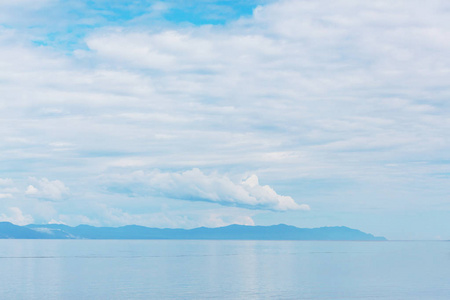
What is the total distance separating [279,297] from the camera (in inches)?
3383

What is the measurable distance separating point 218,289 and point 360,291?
25.8 metres

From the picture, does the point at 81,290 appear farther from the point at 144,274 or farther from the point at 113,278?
the point at 144,274

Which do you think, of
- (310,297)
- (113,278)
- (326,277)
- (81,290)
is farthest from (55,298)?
(326,277)

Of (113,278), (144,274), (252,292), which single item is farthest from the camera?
(144,274)

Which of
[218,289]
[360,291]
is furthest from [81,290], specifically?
[360,291]

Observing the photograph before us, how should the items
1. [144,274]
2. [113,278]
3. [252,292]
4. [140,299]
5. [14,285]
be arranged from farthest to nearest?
1. [144,274]
2. [113,278]
3. [14,285]
4. [252,292]
5. [140,299]

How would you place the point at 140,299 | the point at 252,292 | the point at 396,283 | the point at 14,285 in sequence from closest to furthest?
the point at 140,299 < the point at 252,292 < the point at 14,285 < the point at 396,283

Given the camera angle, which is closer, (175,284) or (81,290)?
(81,290)

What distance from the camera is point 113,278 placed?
117m

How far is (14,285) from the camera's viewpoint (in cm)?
10294

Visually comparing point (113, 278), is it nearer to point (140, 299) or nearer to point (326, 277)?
point (140, 299)

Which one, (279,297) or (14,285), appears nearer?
(279,297)

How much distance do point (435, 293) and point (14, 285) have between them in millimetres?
79396

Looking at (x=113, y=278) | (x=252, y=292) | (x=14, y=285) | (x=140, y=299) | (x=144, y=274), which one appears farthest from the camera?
(x=144, y=274)
